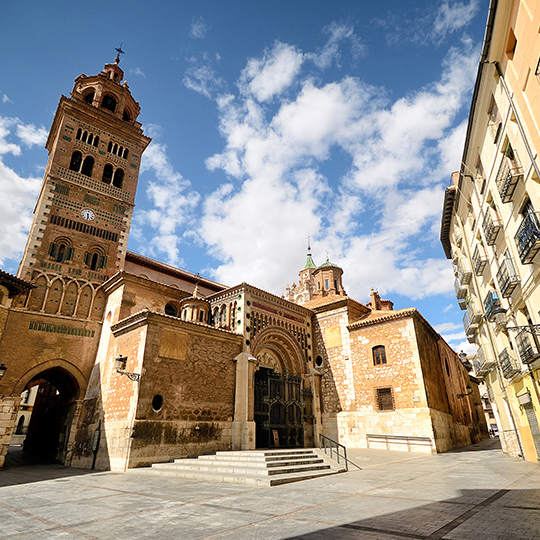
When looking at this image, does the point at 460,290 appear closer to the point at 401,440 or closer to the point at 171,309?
the point at 401,440

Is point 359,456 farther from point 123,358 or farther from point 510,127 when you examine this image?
point 510,127

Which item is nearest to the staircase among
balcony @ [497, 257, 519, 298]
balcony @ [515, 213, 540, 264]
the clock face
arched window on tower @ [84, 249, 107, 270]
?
balcony @ [497, 257, 519, 298]

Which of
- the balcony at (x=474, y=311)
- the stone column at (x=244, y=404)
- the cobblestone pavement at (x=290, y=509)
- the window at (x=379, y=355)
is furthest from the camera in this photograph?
the window at (x=379, y=355)

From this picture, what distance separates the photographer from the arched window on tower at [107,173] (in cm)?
2572

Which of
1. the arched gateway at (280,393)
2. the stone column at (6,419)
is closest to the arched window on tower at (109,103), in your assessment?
the stone column at (6,419)

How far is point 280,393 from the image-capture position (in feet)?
66.6

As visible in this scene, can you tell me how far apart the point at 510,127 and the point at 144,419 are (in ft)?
53.9

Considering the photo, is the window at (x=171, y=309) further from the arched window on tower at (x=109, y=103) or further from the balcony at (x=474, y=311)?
the arched window on tower at (x=109, y=103)

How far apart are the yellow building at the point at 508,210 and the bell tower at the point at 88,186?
A: 68.5ft

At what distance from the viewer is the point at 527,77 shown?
9359 millimetres

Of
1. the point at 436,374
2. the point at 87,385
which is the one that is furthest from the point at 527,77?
the point at 87,385

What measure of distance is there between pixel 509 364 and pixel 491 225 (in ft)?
18.3

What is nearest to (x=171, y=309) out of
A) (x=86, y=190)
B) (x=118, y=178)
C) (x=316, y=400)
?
(x=86, y=190)

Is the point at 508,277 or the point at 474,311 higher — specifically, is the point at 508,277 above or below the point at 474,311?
below
